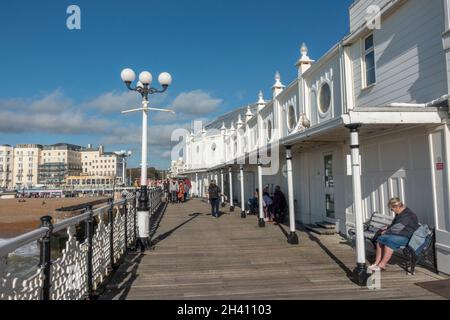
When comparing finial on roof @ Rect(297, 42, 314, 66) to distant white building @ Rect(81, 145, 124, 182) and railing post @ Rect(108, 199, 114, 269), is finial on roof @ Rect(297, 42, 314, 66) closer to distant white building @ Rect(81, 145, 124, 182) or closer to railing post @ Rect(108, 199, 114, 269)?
railing post @ Rect(108, 199, 114, 269)

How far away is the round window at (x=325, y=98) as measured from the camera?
10602mm

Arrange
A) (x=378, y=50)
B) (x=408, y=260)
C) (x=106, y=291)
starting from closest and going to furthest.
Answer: (x=106, y=291) < (x=408, y=260) < (x=378, y=50)

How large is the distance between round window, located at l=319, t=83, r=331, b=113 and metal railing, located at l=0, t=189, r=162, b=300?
655cm

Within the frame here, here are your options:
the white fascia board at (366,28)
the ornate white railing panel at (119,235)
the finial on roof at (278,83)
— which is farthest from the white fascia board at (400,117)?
the finial on roof at (278,83)

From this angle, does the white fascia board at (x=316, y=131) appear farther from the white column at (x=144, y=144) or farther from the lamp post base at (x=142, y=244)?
the lamp post base at (x=142, y=244)

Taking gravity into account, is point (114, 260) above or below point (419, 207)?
below

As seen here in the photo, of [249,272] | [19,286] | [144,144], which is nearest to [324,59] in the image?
[144,144]

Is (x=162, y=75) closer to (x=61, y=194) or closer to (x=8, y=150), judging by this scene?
(x=61, y=194)

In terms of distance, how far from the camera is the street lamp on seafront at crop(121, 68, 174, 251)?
8406 mm

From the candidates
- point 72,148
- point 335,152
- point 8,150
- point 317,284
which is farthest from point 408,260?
point 72,148

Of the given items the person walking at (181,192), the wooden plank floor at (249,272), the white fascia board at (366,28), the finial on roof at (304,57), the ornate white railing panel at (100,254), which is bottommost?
the wooden plank floor at (249,272)

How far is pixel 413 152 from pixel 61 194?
320ft

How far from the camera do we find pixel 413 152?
21.8 feet

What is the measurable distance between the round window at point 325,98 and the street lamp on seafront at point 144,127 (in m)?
4.53
